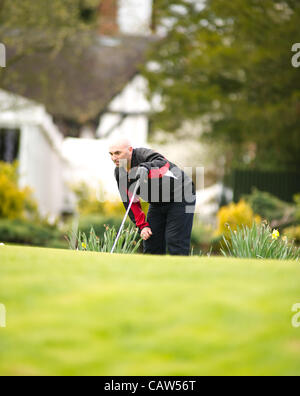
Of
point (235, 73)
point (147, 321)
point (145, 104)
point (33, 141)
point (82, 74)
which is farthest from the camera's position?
point (82, 74)

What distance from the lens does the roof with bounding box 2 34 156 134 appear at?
2314cm

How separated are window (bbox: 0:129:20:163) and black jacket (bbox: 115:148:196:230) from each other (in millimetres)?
13380

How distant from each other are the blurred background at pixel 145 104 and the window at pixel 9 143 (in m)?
0.04

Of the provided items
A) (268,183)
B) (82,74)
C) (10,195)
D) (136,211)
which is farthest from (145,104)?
(136,211)

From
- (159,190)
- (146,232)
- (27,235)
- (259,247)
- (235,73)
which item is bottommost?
(27,235)

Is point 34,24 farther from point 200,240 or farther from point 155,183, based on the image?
point 155,183

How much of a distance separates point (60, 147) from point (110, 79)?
13.1 ft

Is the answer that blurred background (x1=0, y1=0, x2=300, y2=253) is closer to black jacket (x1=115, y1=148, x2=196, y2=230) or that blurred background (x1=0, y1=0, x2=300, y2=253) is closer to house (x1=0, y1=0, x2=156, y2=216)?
house (x1=0, y1=0, x2=156, y2=216)

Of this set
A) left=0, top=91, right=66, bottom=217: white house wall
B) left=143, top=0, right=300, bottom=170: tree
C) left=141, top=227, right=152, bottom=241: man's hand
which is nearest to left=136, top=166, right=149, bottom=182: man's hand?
left=141, top=227, right=152, bottom=241: man's hand

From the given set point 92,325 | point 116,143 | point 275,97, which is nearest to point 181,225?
point 116,143

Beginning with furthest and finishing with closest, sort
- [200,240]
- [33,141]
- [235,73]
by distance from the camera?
[235,73]
[33,141]
[200,240]

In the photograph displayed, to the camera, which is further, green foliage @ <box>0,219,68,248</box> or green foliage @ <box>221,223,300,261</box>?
green foliage @ <box>0,219,68,248</box>

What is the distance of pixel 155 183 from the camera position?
5.91m

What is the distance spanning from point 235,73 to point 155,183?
1492 cm
